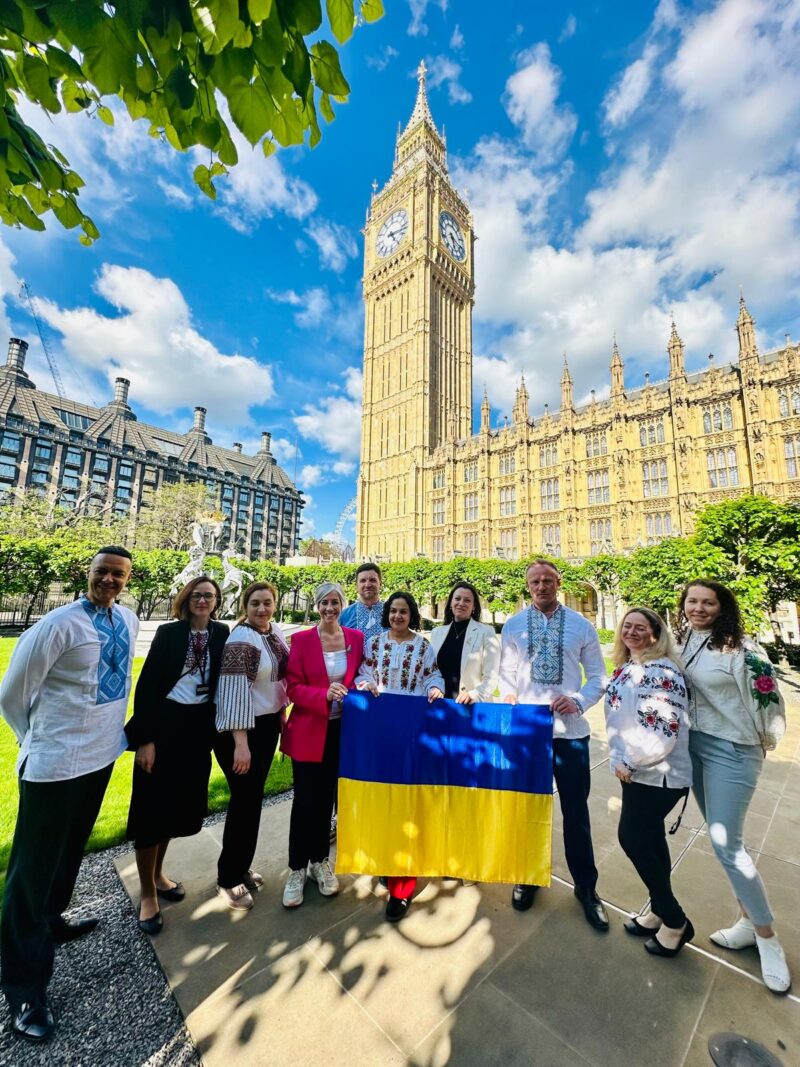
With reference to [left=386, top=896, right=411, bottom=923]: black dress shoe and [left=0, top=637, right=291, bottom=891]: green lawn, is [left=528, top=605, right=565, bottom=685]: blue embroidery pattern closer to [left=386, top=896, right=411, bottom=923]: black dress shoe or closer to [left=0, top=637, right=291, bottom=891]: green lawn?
[left=386, top=896, right=411, bottom=923]: black dress shoe

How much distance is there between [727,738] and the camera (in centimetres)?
258

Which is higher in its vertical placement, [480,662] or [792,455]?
[792,455]

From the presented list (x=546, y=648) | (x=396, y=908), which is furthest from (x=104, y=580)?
(x=546, y=648)

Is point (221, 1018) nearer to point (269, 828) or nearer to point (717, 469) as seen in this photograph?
point (269, 828)

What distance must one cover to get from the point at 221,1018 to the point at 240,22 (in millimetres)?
4246

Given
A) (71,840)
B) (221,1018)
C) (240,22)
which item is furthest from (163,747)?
(240,22)

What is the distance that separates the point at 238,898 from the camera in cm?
296

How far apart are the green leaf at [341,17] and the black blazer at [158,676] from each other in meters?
3.07

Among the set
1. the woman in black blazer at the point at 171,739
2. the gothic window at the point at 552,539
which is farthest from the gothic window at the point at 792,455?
the woman in black blazer at the point at 171,739

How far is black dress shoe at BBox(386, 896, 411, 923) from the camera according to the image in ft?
9.27

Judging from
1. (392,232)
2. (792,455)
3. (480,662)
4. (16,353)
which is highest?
(392,232)

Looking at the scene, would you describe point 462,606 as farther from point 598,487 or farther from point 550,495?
point 550,495

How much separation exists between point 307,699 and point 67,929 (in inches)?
76.5

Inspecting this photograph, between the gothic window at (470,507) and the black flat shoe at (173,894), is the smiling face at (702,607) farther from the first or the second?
the gothic window at (470,507)
